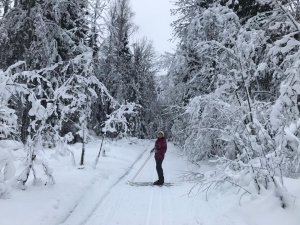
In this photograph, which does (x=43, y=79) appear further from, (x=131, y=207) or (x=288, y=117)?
(x=288, y=117)

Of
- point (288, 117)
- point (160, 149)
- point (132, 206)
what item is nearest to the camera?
point (288, 117)

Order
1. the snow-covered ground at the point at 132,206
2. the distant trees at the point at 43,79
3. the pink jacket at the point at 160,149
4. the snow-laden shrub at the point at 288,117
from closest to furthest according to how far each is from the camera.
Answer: the snow-laden shrub at the point at 288,117 → the snow-covered ground at the point at 132,206 → the distant trees at the point at 43,79 → the pink jacket at the point at 160,149

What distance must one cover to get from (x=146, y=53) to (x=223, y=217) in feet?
166

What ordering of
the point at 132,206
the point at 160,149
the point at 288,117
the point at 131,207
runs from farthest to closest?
the point at 160,149 → the point at 132,206 → the point at 131,207 → the point at 288,117

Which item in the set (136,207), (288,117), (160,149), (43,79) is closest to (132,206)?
(136,207)

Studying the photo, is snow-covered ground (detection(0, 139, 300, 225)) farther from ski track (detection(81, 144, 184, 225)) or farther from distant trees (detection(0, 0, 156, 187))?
distant trees (detection(0, 0, 156, 187))

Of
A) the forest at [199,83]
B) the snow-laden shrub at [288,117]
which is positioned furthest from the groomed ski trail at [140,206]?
the snow-laden shrub at [288,117]

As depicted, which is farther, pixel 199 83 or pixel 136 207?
pixel 199 83

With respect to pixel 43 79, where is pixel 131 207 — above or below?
below

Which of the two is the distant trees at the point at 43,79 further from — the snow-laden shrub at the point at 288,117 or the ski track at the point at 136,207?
the snow-laden shrub at the point at 288,117

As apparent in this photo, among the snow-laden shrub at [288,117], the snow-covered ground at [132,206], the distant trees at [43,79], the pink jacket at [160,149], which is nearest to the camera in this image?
the snow-laden shrub at [288,117]

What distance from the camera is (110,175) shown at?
16188 mm

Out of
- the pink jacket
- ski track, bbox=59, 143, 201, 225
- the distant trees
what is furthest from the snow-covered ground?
the pink jacket

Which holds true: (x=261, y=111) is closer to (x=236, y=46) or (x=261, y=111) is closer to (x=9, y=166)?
(x=236, y=46)
